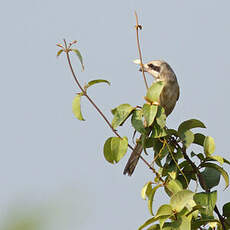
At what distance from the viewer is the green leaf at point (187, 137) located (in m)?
2.66

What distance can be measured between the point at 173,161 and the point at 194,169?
4.8 inches

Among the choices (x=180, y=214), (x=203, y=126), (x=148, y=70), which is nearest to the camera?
(x=180, y=214)

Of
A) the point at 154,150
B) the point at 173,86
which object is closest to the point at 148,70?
the point at 173,86

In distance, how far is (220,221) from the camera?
2.47 metres

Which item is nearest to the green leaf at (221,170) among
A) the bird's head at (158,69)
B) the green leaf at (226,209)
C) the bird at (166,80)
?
the green leaf at (226,209)

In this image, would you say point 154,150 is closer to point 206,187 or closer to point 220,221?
point 206,187

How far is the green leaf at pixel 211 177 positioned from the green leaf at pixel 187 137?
0.19m

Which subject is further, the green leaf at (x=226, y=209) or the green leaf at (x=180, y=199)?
the green leaf at (x=226, y=209)

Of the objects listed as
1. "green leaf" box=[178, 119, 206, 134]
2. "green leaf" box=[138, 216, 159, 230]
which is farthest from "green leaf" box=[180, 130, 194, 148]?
"green leaf" box=[138, 216, 159, 230]

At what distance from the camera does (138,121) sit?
2580mm

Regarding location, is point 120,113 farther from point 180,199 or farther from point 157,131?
point 180,199

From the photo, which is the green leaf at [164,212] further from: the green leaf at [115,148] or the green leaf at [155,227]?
the green leaf at [115,148]

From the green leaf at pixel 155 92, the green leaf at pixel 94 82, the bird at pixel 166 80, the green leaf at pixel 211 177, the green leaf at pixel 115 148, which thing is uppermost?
the bird at pixel 166 80

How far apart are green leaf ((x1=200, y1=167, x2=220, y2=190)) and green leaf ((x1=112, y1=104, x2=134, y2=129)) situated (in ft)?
1.78
